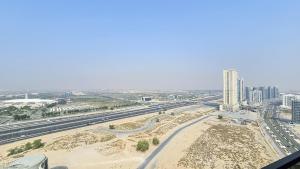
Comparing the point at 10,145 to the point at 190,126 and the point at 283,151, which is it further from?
the point at 283,151

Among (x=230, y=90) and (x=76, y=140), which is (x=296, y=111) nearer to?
(x=230, y=90)

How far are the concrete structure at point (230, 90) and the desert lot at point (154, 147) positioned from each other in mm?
16683

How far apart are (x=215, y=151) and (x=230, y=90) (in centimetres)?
2735

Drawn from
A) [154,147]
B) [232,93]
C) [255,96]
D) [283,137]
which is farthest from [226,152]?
[255,96]

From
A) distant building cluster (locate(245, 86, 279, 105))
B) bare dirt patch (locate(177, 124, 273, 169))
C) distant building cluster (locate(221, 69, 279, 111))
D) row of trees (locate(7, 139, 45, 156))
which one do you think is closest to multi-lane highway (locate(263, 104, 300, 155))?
bare dirt patch (locate(177, 124, 273, 169))

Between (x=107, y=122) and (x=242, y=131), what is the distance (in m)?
13.5

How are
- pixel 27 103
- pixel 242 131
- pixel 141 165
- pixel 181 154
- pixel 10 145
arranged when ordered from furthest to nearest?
pixel 27 103 < pixel 242 131 < pixel 10 145 < pixel 181 154 < pixel 141 165

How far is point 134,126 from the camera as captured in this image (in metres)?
25.0

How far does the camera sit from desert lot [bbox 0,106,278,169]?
13.6m

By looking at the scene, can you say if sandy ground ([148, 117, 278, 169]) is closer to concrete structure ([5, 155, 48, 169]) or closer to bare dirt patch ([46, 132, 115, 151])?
concrete structure ([5, 155, 48, 169])

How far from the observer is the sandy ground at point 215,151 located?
13453mm

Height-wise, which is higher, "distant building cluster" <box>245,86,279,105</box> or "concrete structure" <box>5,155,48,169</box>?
"distant building cluster" <box>245,86,279,105</box>

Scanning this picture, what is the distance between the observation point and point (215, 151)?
16.0 metres

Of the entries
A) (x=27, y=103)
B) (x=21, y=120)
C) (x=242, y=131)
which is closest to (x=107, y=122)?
(x=21, y=120)
